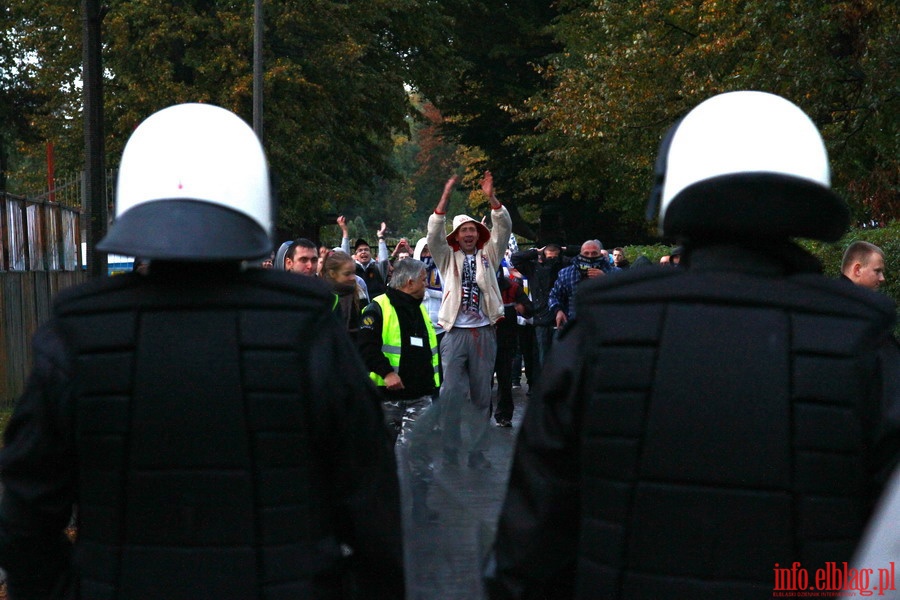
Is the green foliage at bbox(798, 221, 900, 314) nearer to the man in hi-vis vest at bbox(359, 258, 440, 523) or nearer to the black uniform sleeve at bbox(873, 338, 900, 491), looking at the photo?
the man in hi-vis vest at bbox(359, 258, 440, 523)

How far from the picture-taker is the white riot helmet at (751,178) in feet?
8.11

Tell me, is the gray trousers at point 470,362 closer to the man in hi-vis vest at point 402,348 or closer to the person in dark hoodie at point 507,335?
the person in dark hoodie at point 507,335

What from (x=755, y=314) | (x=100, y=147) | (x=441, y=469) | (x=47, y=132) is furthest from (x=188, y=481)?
(x=47, y=132)

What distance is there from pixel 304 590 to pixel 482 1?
127ft

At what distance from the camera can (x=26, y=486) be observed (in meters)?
2.63

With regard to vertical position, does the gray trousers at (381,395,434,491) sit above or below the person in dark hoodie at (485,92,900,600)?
below

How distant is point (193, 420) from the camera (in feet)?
8.44

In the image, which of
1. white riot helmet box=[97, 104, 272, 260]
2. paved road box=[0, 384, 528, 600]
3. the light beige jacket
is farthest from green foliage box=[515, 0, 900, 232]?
white riot helmet box=[97, 104, 272, 260]

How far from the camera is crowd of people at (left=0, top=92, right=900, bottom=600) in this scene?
241 cm

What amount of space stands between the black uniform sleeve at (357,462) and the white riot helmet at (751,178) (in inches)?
27.2

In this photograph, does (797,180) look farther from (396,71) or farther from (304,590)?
(396,71)

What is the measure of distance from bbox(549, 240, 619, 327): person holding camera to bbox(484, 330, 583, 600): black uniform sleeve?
11.3 meters

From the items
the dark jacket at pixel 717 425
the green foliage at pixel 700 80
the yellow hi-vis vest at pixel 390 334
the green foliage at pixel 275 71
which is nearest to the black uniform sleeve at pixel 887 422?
the dark jacket at pixel 717 425

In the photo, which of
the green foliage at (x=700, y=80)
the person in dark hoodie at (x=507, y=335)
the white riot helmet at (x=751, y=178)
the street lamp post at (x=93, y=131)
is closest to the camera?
the white riot helmet at (x=751, y=178)
